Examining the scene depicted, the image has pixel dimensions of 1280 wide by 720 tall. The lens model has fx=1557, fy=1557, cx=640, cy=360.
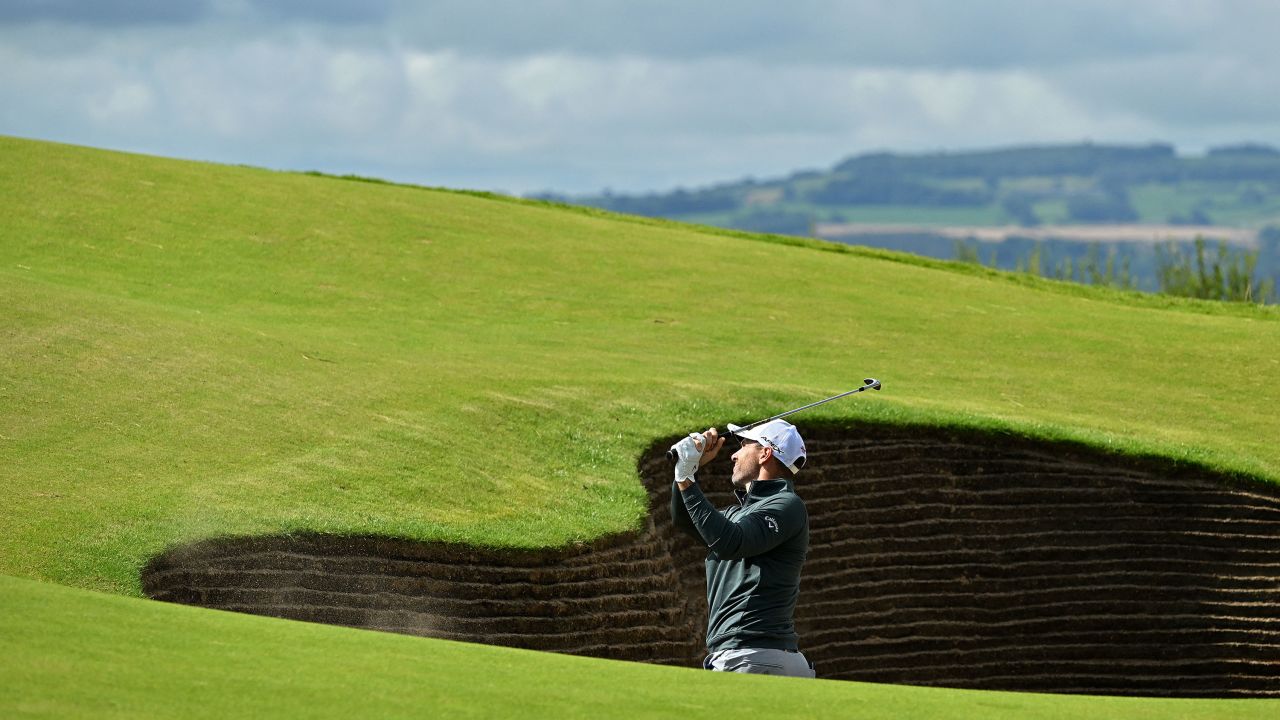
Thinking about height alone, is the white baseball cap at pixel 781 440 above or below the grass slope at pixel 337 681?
above

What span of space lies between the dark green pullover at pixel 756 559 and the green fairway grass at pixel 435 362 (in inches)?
52.7

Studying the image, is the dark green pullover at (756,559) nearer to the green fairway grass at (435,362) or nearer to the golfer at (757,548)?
the golfer at (757,548)

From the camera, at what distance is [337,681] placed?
7906 millimetres

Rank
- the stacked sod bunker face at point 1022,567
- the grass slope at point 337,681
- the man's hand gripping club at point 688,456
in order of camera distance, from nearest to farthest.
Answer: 1. the grass slope at point 337,681
2. the man's hand gripping club at point 688,456
3. the stacked sod bunker face at point 1022,567

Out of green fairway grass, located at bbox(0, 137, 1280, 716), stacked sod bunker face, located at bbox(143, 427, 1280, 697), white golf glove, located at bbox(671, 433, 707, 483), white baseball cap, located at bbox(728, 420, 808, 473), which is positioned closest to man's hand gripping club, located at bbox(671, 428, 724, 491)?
white golf glove, located at bbox(671, 433, 707, 483)

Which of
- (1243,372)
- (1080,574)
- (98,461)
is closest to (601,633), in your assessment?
(98,461)

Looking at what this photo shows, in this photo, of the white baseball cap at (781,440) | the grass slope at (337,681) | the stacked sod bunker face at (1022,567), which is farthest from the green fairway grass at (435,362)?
the white baseball cap at (781,440)

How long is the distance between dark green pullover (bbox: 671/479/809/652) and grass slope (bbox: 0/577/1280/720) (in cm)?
103

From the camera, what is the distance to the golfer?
9.90 m

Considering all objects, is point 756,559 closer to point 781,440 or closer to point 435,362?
point 781,440

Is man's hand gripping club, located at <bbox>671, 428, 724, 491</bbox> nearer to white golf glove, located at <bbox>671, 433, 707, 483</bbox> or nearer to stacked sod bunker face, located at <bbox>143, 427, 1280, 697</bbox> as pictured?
white golf glove, located at <bbox>671, 433, 707, 483</bbox>

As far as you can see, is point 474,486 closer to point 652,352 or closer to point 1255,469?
point 652,352

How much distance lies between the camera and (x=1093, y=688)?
17.7 meters

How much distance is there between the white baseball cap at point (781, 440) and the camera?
10258 mm
